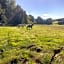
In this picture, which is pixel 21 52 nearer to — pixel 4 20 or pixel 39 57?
pixel 39 57

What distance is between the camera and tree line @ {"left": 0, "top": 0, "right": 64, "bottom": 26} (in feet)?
319

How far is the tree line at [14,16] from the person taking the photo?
97.3m

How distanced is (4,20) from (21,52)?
79.7m

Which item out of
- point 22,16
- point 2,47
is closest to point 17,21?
point 22,16

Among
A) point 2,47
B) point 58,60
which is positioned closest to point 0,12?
point 2,47

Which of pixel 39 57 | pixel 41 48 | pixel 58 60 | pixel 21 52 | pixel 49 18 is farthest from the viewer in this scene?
pixel 49 18

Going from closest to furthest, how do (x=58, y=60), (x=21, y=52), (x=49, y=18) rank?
(x=58, y=60)
(x=21, y=52)
(x=49, y=18)

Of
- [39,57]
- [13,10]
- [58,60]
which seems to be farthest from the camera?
[13,10]

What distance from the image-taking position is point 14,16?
328 feet

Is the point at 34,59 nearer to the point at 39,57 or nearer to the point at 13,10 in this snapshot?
the point at 39,57

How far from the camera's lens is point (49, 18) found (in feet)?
358

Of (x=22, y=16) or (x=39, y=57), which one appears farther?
(x=22, y=16)

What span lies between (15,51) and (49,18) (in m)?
90.0

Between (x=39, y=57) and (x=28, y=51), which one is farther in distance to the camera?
(x=28, y=51)
